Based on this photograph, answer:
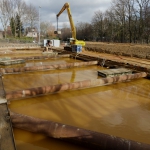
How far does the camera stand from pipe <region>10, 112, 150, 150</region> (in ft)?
8.47

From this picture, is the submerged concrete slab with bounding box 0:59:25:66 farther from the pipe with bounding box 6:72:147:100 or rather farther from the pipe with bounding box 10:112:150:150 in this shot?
the pipe with bounding box 10:112:150:150

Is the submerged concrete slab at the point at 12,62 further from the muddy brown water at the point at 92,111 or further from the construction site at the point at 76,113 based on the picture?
the muddy brown water at the point at 92,111

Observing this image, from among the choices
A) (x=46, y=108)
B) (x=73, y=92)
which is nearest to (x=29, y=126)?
(x=46, y=108)

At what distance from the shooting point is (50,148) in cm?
288

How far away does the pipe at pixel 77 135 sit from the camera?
8.47 ft

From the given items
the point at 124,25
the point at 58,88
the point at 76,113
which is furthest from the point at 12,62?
the point at 124,25

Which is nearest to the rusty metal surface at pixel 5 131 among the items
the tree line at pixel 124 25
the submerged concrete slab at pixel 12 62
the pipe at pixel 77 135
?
the pipe at pixel 77 135

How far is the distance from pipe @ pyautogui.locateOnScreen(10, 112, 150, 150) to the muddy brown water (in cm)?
18

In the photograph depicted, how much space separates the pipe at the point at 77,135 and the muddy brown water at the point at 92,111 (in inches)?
6.9

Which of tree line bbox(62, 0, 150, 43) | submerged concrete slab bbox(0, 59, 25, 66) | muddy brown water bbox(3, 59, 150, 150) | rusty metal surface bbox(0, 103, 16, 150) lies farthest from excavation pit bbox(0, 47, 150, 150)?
tree line bbox(62, 0, 150, 43)

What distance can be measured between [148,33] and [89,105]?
101 feet

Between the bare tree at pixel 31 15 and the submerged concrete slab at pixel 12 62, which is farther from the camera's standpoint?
the bare tree at pixel 31 15

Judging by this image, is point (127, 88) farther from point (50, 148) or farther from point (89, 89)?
point (50, 148)

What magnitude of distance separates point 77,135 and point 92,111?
1.57m
